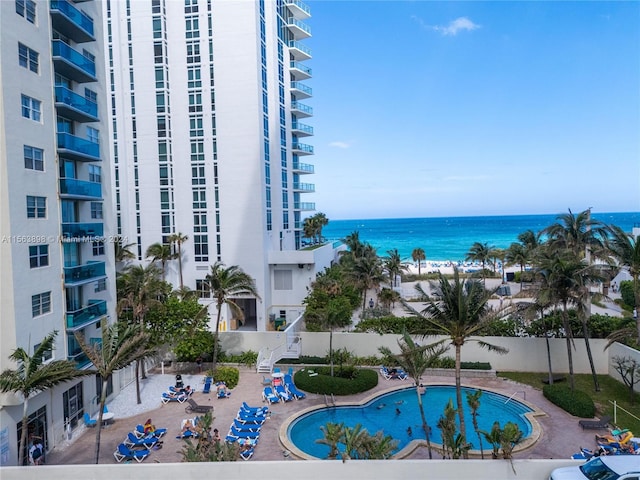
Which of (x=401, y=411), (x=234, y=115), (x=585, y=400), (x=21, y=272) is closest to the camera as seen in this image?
(x=21, y=272)

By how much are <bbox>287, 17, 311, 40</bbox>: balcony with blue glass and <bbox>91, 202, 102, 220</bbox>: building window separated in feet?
95.3

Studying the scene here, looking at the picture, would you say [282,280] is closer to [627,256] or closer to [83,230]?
[83,230]

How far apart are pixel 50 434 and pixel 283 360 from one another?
1284cm

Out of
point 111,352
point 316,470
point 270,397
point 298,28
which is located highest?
point 298,28

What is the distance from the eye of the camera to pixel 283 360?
27.2 m

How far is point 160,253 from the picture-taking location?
35.6 metres

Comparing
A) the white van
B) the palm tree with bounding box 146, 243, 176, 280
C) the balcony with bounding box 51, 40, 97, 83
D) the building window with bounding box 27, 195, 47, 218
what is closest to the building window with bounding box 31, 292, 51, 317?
the building window with bounding box 27, 195, 47, 218

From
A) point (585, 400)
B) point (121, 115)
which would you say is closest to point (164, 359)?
point (121, 115)

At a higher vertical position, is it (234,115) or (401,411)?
(234,115)

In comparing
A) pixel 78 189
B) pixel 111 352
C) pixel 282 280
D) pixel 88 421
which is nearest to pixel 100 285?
pixel 78 189

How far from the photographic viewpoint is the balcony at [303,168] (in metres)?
44.6

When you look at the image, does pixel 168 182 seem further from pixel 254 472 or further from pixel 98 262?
pixel 254 472

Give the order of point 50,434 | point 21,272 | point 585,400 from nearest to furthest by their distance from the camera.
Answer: point 21,272 < point 50,434 < point 585,400

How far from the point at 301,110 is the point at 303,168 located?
5.88m
